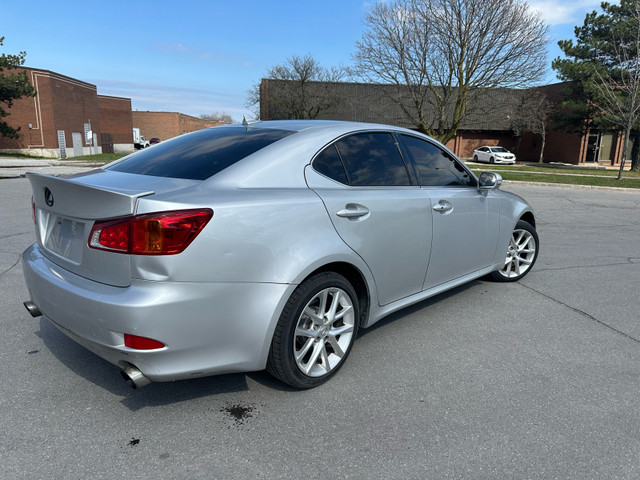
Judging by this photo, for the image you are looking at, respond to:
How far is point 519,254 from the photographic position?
5.24m

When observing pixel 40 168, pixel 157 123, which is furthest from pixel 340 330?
pixel 157 123

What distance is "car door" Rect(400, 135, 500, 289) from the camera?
12.0 ft

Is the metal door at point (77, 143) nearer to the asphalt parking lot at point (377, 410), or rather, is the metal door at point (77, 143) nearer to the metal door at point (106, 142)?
the metal door at point (106, 142)

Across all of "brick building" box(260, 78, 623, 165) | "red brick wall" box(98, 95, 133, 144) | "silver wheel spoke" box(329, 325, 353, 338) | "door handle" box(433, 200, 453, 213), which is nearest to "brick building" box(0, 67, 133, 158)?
"red brick wall" box(98, 95, 133, 144)

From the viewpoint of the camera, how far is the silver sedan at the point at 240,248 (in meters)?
2.26

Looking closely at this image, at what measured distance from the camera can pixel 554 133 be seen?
40.6 meters

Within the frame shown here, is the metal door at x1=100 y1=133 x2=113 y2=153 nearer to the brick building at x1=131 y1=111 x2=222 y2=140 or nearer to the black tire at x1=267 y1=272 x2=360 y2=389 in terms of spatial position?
the brick building at x1=131 y1=111 x2=222 y2=140

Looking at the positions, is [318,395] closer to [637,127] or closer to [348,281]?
[348,281]

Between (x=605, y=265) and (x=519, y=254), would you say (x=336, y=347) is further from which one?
(x=605, y=265)

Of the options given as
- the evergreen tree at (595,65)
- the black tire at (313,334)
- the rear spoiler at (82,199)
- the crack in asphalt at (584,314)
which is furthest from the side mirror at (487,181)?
the evergreen tree at (595,65)

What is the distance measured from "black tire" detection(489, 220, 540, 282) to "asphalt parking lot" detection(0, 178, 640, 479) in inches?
37.0

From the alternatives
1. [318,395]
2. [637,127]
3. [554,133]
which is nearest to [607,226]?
[318,395]

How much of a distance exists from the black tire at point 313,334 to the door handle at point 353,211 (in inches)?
15.0

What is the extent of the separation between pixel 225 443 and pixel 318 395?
683 mm
